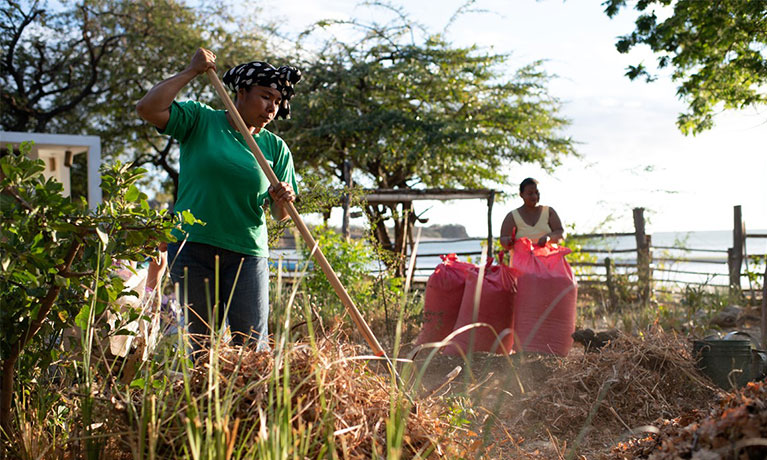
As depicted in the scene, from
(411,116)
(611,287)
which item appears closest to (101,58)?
(411,116)

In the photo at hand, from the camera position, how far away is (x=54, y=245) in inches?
63.8

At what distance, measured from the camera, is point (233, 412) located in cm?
140

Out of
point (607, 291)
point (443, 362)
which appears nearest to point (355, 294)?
point (443, 362)

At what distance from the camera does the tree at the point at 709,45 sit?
6.60m

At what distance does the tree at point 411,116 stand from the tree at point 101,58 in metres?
2.60

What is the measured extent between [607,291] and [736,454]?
8.91 m

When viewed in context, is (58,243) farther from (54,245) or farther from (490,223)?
(490,223)

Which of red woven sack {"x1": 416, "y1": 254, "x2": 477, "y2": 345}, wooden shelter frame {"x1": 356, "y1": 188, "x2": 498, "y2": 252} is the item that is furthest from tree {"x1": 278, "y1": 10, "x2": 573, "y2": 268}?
red woven sack {"x1": 416, "y1": 254, "x2": 477, "y2": 345}

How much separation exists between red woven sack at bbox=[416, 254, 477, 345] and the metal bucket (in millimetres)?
1656

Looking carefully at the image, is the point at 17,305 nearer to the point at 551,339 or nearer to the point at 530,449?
the point at 530,449

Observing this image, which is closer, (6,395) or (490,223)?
(6,395)

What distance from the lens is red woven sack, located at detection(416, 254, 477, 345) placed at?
4676mm

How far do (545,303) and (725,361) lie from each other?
3.90 feet

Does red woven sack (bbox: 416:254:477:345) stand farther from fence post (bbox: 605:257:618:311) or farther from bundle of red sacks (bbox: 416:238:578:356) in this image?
fence post (bbox: 605:257:618:311)
